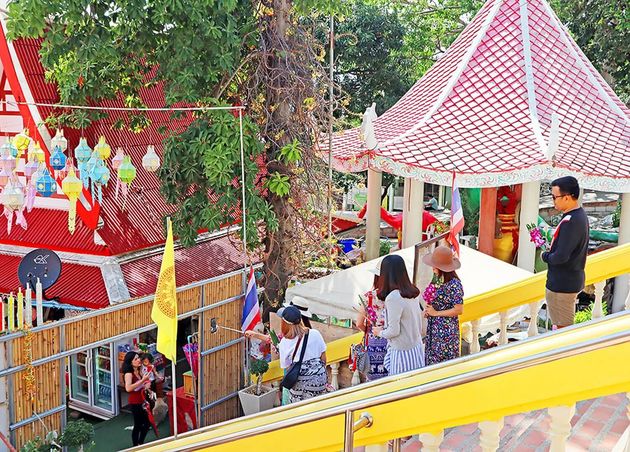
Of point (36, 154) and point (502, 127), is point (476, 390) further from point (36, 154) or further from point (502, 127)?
point (502, 127)

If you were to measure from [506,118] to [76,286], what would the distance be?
22.2 ft

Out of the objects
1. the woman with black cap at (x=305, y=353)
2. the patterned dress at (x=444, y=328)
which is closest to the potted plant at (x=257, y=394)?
the woman with black cap at (x=305, y=353)

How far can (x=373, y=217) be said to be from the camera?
1305cm

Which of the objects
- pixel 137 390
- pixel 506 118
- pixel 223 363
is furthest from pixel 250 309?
pixel 506 118

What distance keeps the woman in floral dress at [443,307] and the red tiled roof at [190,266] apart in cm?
429

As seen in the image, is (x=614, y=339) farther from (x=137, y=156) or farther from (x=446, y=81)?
(x=446, y=81)

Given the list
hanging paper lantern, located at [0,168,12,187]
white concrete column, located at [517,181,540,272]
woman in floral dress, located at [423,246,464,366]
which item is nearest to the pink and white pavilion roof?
white concrete column, located at [517,181,540,272]

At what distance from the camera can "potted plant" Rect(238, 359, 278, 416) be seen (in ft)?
28.1

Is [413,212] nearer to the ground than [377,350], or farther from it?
nearer to the ground

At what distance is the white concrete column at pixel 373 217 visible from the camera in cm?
1303

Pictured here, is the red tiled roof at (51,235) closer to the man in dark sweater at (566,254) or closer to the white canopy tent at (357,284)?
the white canopy tent at (357,284)

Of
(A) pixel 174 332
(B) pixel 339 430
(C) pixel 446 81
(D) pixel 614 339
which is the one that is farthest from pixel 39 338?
(C) pixel 446 81

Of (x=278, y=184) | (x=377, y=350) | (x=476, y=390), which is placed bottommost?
(x=377, y=350)

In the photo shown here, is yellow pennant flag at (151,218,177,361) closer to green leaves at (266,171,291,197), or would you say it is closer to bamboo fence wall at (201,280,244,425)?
bamboo fence wall at (201,280,244,425)
